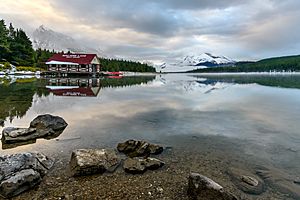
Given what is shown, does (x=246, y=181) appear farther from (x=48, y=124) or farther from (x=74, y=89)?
(x=74, y=89)

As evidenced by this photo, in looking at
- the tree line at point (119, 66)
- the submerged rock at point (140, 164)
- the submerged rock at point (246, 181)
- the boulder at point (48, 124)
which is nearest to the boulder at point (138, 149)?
the submerged rock at point (140, 164)

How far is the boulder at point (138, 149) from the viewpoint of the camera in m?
9.66

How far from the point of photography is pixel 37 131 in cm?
1203

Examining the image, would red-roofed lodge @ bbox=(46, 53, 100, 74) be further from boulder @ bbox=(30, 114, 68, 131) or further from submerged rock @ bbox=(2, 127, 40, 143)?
submerged rock @ bbox=(2, 127, 40, 143)

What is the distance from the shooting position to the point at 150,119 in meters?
15.8

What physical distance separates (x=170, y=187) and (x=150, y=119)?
872cm

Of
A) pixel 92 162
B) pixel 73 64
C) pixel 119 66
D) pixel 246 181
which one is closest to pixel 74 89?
pixel 92 162

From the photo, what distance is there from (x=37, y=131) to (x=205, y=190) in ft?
28.9

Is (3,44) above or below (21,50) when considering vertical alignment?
above

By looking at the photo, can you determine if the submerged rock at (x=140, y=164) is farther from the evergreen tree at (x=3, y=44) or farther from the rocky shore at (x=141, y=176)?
the evergreen tree at (x=3, y=44)

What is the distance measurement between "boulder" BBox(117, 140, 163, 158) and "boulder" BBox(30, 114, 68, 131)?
4469 millimetres

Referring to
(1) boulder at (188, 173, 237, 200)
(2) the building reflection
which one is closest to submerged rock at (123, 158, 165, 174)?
(1) boulder at (188, 173, 237, 200)

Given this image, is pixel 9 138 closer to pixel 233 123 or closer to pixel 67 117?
pixel 67 117

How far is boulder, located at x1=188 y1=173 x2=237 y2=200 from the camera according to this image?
245 inches
